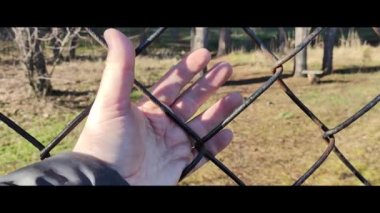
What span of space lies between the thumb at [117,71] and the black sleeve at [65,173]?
9 cm

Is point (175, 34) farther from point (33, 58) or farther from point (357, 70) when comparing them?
point (33, 58)

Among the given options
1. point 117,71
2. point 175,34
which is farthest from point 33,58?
point 175,34

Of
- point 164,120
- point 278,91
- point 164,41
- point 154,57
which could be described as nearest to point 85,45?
point 154,57

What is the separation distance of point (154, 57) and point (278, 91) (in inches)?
121

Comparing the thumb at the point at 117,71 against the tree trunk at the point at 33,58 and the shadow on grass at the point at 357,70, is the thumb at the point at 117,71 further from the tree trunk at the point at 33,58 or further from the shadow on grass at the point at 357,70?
the shadow on grass at the point at 357,70

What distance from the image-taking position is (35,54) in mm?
4906

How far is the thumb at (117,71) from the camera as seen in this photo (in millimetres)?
734

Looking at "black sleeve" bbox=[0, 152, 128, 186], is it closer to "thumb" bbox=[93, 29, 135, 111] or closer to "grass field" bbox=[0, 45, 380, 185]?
"thumb" bbox=[93, 29, 135, 111]

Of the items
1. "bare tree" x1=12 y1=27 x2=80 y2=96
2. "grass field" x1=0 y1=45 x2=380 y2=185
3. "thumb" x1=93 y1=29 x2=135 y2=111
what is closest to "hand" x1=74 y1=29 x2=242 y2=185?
"thumb" x1=93 y1=29 x2=135 y2=111

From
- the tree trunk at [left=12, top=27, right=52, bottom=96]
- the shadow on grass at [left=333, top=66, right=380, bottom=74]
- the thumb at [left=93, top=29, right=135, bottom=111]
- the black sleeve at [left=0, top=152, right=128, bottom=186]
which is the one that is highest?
the thumb at [left=93, top=29, right=135, bottom=111]

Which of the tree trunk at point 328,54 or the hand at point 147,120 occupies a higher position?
the hand at point 147,120

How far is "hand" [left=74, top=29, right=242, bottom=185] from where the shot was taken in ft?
2.47

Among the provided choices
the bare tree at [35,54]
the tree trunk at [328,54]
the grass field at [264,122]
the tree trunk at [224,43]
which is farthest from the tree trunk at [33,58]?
the tree trunk at [224,43]
